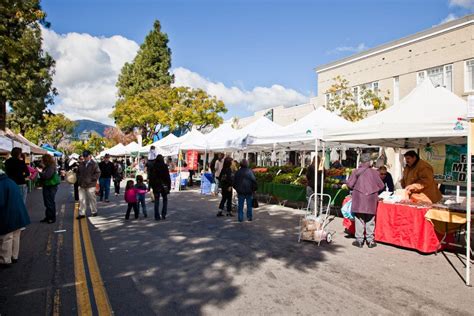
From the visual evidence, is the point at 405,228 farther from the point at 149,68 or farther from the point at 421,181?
the point at 149,68

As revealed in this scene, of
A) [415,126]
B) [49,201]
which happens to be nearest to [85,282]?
[49,201]

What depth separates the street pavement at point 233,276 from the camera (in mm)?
4219

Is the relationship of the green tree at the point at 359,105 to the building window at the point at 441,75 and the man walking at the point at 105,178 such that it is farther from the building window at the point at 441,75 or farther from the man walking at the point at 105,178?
the man walking at the point at 105,178

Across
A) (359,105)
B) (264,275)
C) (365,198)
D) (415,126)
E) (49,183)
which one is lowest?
(264,275)

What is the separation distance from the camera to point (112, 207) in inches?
505

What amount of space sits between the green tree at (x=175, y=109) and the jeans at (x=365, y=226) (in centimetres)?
2859

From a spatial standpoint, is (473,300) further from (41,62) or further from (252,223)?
(41,62)

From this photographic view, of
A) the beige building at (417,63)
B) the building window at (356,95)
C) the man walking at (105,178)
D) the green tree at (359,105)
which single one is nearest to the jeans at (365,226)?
the man walking at (105,178)

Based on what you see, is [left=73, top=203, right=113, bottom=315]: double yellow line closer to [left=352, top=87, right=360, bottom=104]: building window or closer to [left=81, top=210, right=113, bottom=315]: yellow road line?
[left=81, top=210, right=113, bottom=315]: yellow road line

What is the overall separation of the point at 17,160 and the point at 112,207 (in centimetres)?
410

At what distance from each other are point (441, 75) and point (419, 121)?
15379 mm

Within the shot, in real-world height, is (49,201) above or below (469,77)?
below

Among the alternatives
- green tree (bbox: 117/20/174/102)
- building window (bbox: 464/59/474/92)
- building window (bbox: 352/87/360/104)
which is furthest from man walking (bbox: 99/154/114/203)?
green tree (bbox: 117/20/174/102)

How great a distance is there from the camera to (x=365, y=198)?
23.3ft
